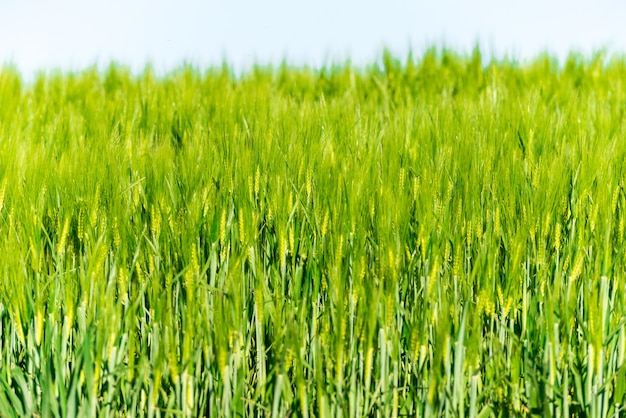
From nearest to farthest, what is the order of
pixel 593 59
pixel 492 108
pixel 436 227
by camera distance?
pixel 436 227, pixel 492 108, pixel 593 59

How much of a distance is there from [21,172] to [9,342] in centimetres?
55

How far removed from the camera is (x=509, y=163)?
1.74 m

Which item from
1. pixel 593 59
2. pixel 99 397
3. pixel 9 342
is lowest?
pixel 99 397

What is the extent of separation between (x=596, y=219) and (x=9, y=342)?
122 centimetres

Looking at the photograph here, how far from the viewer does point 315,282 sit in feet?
4.58

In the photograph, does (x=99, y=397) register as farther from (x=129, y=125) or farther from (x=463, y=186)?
(x=129, y=125)

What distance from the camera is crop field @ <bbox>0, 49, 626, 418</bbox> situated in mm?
1212

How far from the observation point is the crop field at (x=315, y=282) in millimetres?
1212

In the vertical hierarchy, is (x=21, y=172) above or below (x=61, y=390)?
above

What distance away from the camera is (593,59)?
3.89 metres

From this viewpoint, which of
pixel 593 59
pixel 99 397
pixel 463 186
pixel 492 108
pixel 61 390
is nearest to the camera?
pixel 61 390

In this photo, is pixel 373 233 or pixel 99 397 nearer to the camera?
pixel 99 397

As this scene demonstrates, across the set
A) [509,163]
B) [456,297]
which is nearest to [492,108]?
[509,163]

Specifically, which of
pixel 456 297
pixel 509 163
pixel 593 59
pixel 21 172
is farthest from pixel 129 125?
pixel 593 59
